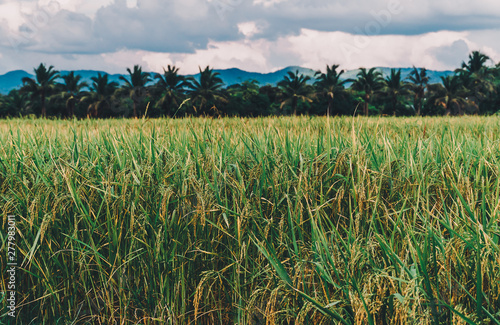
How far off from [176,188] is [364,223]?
1198 mm

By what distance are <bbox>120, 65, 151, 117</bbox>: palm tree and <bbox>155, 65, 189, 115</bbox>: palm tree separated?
4.36ft

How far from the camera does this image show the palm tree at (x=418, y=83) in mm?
46812

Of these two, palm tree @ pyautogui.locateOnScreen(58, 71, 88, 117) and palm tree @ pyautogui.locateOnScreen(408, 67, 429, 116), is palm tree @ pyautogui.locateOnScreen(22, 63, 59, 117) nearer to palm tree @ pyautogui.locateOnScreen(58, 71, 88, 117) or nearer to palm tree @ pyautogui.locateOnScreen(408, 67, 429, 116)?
palm tree @ pyautogui.locateOnScreen(58, 71, 88, 117)

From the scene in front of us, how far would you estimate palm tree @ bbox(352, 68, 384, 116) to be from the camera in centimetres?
4666

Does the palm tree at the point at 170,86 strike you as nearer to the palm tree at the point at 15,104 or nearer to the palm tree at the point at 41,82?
the palm tree at the point at 41,82

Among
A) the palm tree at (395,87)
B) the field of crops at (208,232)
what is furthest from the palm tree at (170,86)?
the field of crops at (208,232)

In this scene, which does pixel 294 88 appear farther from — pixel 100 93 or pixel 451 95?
pixel 100 93

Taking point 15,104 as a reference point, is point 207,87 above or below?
above

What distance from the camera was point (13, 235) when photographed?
254cm

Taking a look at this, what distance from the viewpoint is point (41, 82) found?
44000 millimetres

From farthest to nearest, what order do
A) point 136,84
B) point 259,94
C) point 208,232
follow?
point 259,94
point 136,84
point 208,232

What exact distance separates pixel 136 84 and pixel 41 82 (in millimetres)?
12063

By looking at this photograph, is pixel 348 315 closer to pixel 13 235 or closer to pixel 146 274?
pixel 146 274

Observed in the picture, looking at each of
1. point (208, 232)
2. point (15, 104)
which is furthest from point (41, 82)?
point (208, 232)
